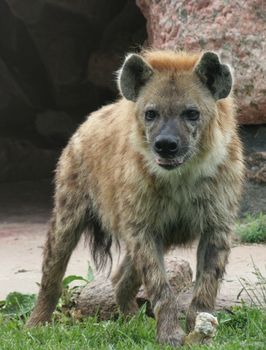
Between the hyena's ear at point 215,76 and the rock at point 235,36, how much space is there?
2666 mm

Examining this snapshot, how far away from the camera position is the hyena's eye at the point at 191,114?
3.84 m

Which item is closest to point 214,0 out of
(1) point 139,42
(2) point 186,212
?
(1) point 139,42

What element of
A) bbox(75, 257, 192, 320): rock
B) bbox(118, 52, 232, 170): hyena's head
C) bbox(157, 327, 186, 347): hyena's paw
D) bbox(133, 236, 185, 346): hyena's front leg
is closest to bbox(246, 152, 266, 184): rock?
bbox(75, 257, 192, 320): rock

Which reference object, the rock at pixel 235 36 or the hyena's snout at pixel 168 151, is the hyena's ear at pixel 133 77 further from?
the rock at pixel 235 36

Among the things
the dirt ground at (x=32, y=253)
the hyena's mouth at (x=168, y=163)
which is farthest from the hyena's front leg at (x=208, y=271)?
the dirt ground at (x=32, y=253)

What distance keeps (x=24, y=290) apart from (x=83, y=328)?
1.32 meters

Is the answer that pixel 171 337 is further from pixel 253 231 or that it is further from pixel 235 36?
pixel 235 36

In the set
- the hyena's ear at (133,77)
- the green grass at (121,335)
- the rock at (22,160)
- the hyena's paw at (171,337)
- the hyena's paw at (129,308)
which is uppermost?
the hyena's ear at (133,77)

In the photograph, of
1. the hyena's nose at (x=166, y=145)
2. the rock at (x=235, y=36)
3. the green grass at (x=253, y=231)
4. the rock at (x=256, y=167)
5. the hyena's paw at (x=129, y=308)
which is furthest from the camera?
the rock at (x=256, y=167)

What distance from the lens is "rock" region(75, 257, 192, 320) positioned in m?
4.57

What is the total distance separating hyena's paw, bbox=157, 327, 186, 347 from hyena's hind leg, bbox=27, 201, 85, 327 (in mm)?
1062

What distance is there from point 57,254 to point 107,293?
0.32 metres

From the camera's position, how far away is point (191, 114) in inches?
152

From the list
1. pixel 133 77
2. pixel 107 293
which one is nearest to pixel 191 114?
pixel 133 77
